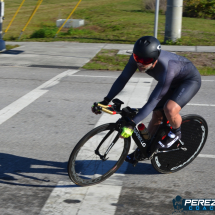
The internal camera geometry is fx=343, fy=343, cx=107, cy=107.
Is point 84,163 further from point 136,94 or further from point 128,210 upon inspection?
point 136,94

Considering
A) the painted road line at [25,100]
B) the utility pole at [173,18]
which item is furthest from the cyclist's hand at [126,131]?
the utility pole at [173,18]

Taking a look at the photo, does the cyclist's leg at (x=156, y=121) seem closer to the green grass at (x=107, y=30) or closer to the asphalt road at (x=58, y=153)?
the asphalt road at (x=58, y=153)

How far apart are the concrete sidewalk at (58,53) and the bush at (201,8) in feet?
39.5

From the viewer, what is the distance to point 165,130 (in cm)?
420

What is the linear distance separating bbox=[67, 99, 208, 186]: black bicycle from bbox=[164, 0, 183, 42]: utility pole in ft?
38.3

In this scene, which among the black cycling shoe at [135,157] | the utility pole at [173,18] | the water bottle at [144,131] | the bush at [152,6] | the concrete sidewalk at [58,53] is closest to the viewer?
the water bottle at [144,131]

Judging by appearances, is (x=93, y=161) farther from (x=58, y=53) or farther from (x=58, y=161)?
(x=58, y=53)

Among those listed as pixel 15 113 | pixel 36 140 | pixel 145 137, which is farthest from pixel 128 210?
pixel 15 113

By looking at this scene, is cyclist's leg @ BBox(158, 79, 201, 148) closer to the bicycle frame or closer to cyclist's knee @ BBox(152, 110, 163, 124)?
the bicycle frame

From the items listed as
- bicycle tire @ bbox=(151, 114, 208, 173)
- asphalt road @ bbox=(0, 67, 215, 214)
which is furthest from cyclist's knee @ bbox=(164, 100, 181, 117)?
asphalt road @ bbox=(0, 67, 215, 214)

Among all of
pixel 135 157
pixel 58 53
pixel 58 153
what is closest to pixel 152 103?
pixel 135 157

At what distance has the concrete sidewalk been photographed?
457 inches

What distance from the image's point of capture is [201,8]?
25562 mm

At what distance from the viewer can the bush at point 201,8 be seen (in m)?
25.3
